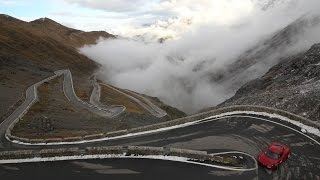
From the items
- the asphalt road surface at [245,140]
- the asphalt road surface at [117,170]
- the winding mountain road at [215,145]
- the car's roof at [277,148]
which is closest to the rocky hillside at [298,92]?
the asphalt road surface at [245,140]

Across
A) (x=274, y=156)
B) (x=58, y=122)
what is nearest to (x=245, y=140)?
(x=274, y=156)

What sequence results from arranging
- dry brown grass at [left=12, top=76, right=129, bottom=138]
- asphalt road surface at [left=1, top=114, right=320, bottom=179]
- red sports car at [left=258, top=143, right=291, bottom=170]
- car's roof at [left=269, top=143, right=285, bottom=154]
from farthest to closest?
dry brown grass at [left=12, top=76, right=129, bottom=138]
car's roof at [left=269, top=143, right=285, bottom=154]
asphalt road surface at [left=1, top=114, right=320, bottom=179]
red sports car at [left=258, top=143, right=291, bottom=170]

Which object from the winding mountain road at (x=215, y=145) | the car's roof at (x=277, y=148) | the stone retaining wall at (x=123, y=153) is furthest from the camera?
the stone retaining wall at (x=123, y=153)

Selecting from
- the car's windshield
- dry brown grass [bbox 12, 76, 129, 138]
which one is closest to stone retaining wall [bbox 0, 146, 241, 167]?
the car's windshield

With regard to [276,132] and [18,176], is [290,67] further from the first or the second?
[18,176]

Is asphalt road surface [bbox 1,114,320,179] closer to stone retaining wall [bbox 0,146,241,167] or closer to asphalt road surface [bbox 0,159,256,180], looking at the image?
asphalt road surface [bbox 0,159,256,180]

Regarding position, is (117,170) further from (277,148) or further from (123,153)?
(277,148)

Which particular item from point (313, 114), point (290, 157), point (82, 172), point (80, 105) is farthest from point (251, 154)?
point (80, 105)

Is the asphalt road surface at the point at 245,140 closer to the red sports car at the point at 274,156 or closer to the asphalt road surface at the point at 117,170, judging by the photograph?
the red sports car at the point at 274,156

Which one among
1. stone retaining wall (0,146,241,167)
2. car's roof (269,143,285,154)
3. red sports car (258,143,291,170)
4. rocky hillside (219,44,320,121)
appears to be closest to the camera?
red sports car (258,143,291,170)
